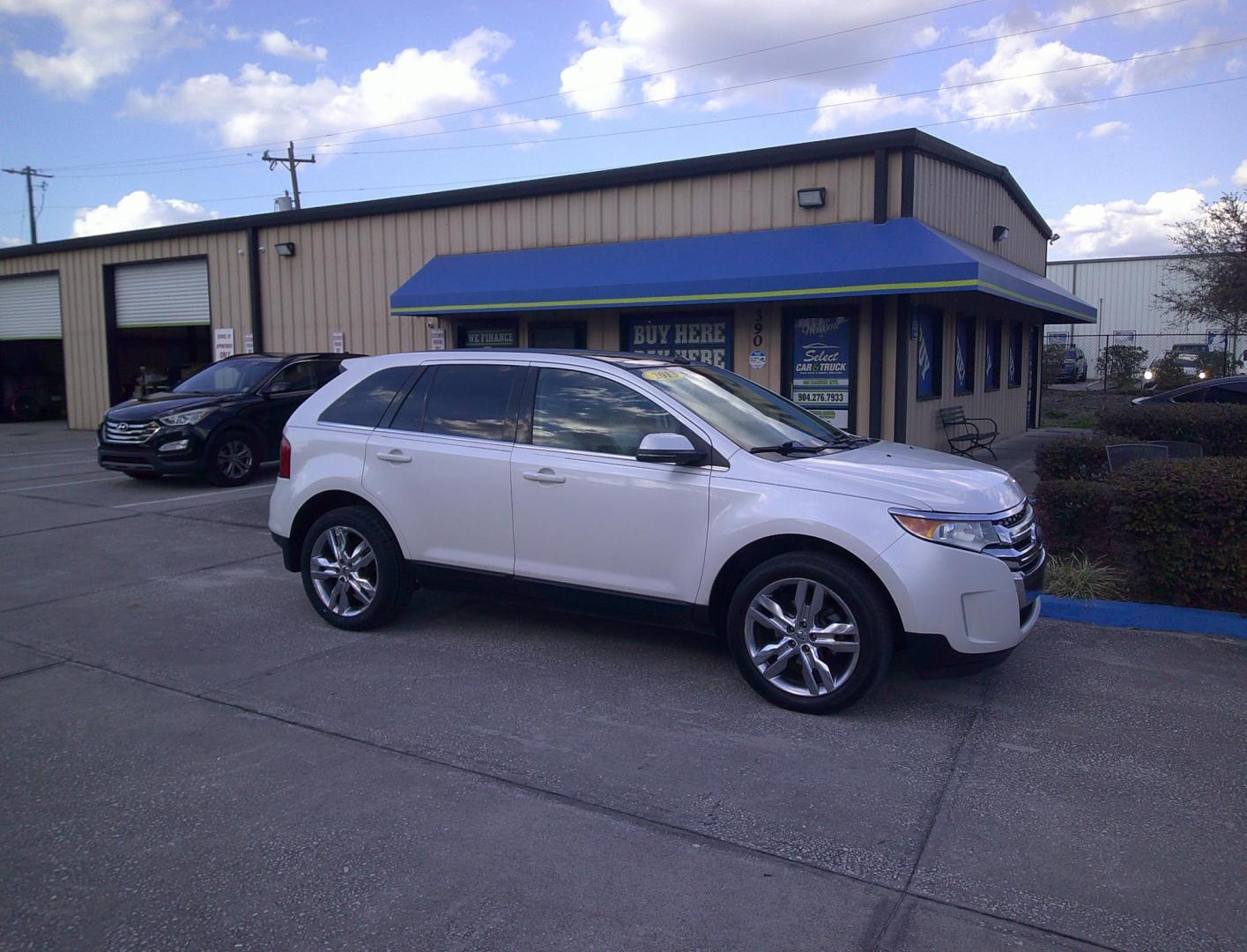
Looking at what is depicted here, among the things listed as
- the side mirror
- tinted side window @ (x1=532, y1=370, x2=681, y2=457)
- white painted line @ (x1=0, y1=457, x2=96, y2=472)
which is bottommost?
white painted line @ (x1=0, y1=457, x2=96, y2=472)

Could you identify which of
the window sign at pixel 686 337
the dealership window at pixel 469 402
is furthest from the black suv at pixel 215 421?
the dealership window at pixel 469 402

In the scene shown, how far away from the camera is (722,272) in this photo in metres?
12.6

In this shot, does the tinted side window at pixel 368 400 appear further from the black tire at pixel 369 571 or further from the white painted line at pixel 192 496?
the white painted line at pixel 192 496

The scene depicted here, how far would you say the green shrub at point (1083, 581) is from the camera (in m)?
6.88

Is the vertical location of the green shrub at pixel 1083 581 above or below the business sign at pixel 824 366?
below

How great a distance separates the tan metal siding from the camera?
1258cm

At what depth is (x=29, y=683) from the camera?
5.55 metres

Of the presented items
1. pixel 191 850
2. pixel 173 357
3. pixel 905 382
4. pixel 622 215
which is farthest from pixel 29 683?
pixel 173 357

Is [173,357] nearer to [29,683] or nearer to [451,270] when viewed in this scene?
[451,270]

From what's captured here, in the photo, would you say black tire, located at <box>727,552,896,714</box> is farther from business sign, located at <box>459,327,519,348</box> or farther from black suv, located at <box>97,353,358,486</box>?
business sign, located at <box>459,327,519,348</box>

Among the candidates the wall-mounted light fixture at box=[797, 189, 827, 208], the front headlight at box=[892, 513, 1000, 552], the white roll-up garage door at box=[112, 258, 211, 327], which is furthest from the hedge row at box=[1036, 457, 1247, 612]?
the white roll-up garage door at box=[112, 258, 211, 327]

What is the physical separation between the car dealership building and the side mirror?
6.70 metres

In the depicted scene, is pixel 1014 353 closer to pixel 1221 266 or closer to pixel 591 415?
pixel 1221 266

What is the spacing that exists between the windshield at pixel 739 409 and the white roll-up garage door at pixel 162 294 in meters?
16.7
